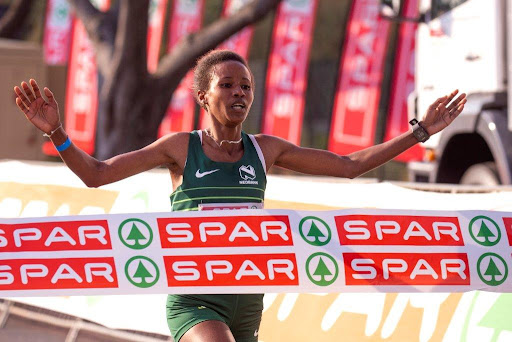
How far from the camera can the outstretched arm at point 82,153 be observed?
4.32m

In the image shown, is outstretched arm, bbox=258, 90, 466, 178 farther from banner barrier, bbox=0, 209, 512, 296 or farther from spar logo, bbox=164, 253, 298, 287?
spar logo, bbox=164, 253, 298, 287

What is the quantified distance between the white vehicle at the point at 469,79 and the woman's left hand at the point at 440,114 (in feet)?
13.5

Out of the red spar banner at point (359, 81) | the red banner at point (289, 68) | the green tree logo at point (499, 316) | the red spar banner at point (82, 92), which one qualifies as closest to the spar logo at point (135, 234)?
the green tree logo at point (499, 316)

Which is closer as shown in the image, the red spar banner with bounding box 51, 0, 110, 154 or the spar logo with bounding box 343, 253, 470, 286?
the spar logo with bounding box 343, 253, 470, 286

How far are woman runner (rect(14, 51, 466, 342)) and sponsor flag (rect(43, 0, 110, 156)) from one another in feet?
60.0

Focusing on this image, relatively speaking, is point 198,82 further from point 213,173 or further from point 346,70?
point 346,70

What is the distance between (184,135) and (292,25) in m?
16.0

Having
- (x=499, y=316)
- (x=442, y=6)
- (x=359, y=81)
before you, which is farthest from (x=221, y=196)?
(x=359, y=81)

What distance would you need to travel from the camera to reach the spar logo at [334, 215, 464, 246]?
4770mm

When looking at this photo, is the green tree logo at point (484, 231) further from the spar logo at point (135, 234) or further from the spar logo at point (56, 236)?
the spar logo at point (56, 236)

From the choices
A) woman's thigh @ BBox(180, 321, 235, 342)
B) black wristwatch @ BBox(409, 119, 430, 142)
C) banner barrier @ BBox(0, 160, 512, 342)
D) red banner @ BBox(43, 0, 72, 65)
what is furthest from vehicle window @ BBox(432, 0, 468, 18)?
red banner @ BBox(43, 0, 72, 65)

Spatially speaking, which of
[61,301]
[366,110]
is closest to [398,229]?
[61,301]

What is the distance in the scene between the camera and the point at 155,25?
72.4 feet

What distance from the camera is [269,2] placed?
656 inches
